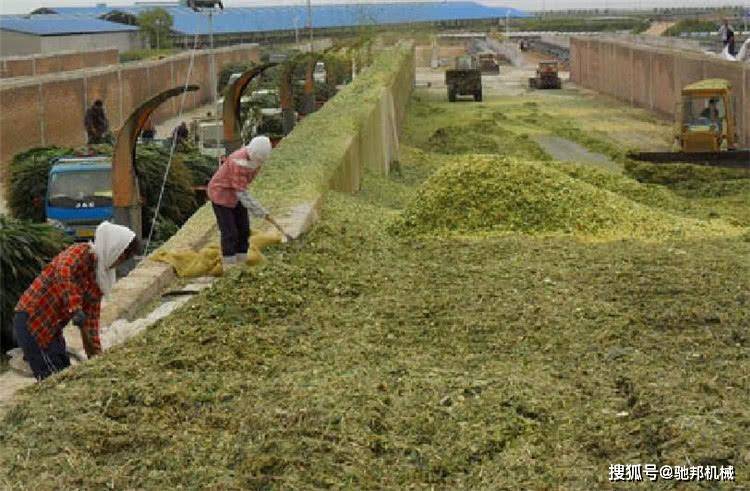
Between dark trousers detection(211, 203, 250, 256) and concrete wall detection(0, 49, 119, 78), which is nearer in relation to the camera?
dark trousers detection(211, 203, 250, 256)

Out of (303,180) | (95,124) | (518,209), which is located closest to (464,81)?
(95,124)

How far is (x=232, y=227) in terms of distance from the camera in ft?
39.6

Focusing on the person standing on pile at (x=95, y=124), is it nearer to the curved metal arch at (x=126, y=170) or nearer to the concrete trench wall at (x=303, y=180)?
the concrete trench wall at (x=303, y=180)

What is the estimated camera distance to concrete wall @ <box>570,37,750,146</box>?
35.4 metres

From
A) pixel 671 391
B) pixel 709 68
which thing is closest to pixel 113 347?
pixel 671 391

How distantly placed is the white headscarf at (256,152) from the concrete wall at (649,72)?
80.9 feet

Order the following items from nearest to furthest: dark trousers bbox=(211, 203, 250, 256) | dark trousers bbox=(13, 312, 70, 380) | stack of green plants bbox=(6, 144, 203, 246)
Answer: dark trousers bbox=(13, 312, 70, 380) < dark trousers bbox=(211, 203, 250, 256) < stack of green plants bbox=(6, 144, 203, 246)

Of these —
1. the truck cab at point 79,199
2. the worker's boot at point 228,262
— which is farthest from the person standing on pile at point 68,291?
the truck cab at point 79,199

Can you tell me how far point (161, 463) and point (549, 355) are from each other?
3.42m

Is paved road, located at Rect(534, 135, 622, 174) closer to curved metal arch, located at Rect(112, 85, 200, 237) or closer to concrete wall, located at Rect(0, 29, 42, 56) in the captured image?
curved metal arch, located at Rect(112, 85, 200, 237)

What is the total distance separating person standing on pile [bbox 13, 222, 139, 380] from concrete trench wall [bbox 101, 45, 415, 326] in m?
1.74

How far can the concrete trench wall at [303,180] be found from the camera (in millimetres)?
11156

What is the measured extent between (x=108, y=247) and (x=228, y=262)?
3799mm

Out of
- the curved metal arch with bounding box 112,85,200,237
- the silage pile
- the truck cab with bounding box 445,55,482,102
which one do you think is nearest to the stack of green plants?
the curved metal arch with bounding box 112,85,200,237
